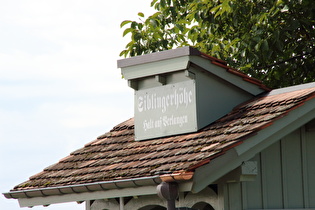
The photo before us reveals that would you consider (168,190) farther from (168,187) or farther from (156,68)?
(156,68)


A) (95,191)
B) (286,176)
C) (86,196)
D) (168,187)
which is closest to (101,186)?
(95,191)

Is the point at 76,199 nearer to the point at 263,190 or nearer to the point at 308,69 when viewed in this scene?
the point at 263,190

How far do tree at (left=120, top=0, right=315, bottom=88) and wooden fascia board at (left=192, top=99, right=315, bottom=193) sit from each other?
18.5ft

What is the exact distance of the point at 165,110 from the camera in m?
11.1

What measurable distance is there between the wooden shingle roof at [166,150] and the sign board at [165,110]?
0.15 m

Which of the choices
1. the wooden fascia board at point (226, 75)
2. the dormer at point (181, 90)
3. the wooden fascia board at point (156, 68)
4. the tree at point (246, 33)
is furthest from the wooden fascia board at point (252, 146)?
the tree at point (246, 33)

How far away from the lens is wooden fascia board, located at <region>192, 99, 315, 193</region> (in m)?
8.76

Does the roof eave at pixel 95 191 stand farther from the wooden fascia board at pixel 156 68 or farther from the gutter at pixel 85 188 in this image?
the wooden fascia board at pixel 156 68

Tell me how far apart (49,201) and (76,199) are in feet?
2.31

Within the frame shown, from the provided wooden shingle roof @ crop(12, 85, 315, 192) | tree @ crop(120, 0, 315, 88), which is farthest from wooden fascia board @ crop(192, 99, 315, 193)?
tree @ crop(120, 0, 315, 88)

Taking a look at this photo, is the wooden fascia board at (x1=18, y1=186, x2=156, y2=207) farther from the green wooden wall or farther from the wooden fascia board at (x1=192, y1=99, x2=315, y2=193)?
the green wooden wall

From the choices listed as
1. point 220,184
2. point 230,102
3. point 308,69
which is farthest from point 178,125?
point 308,69

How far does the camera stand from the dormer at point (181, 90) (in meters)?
10.7

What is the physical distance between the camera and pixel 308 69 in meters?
17.8
